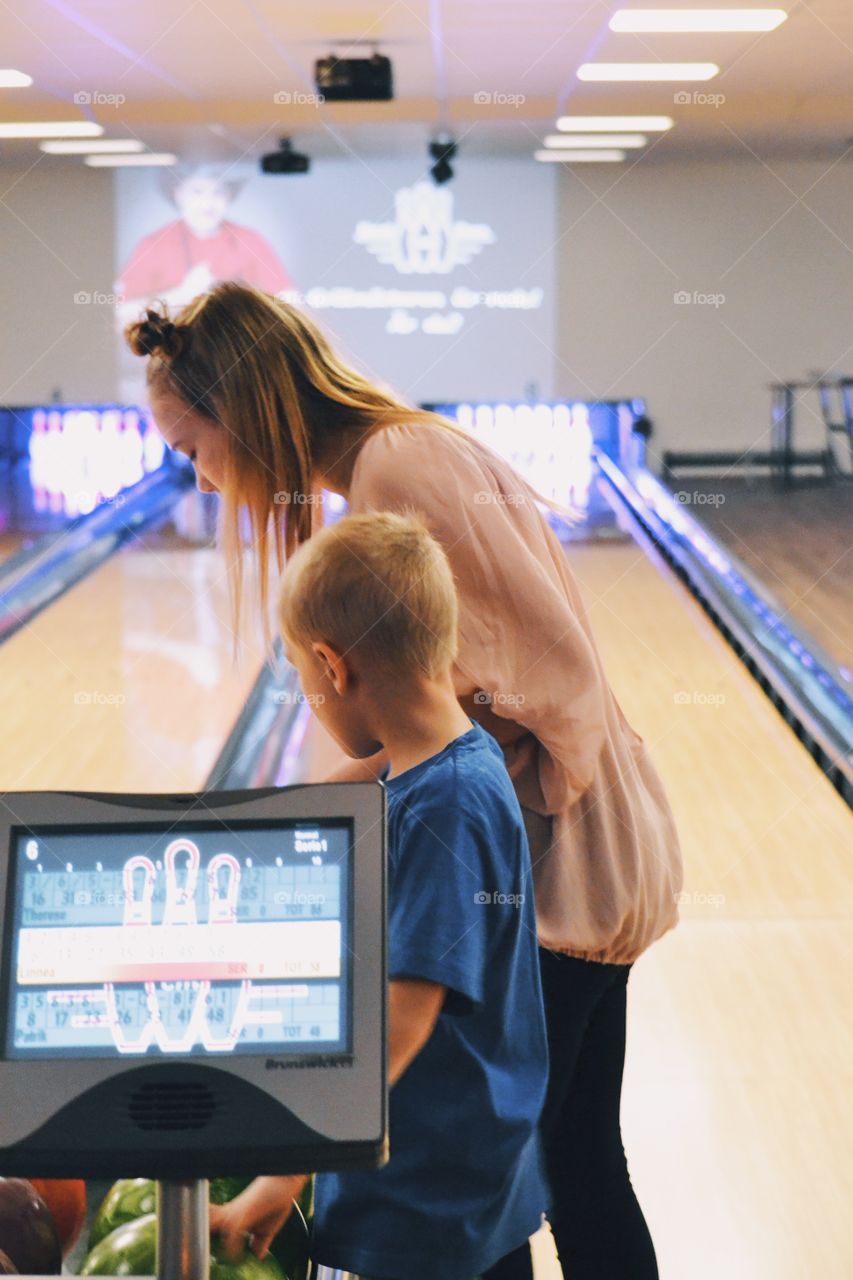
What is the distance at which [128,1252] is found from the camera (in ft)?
3.10

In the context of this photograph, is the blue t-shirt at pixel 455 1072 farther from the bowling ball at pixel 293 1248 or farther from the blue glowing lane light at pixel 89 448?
the blue glowing lane light at pixel 89 448

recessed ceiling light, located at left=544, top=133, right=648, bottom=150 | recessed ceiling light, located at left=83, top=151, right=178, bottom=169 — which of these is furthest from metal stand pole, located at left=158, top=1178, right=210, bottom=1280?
recessed ceiling light, located at left=83, top=151, right=178, bottom=169

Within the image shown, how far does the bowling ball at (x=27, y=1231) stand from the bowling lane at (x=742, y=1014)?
97 centimetres

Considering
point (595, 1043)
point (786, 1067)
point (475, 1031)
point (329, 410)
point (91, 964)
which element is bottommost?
point (786, 1067)

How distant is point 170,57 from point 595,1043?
20.7 ft

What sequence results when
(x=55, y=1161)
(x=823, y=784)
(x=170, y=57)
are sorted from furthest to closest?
(x=170, y=57), (x=823, y=784), (x=55, y=1161)

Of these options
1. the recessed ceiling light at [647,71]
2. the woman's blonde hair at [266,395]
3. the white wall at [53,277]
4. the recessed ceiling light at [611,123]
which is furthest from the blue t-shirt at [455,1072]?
the white wall at [53,277]

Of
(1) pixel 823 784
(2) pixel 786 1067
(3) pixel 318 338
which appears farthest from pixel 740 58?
(3) pixel 318 338

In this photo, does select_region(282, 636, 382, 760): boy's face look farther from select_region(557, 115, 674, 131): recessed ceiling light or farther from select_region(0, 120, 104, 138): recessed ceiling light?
select_region(0, 120, 104, 138): recessed ceiling light

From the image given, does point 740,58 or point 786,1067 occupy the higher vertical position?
point 740,58

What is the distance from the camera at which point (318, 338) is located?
4.32 ft

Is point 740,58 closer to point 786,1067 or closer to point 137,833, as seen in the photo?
point 786,1067

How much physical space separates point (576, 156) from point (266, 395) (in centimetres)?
964

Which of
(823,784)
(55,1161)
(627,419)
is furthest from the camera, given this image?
(627,419)
